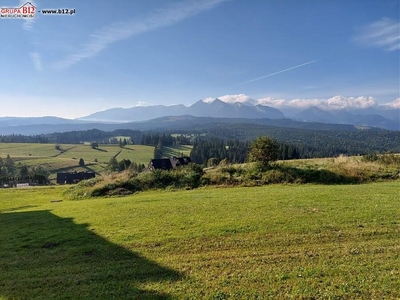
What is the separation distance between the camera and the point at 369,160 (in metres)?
24.7

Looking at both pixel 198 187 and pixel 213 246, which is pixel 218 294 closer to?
pixel 213 246

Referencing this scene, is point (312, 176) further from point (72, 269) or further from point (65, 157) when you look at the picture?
point (65, 157)

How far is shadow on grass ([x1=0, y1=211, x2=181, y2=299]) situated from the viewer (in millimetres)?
5832

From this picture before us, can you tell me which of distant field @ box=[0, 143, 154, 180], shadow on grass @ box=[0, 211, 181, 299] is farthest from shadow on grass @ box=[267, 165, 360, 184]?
distant field @ box=[0, 143, 154, 180]

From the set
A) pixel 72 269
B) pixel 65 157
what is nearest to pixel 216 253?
pixel 72 269

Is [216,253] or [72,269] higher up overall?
[216,253]

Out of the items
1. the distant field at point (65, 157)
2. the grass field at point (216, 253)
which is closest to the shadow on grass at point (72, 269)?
the grass field at point (216, 253)

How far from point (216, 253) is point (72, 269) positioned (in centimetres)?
372

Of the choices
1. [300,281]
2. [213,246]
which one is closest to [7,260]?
[213,246]

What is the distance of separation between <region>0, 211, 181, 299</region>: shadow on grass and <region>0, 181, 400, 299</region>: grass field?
0.03 meters

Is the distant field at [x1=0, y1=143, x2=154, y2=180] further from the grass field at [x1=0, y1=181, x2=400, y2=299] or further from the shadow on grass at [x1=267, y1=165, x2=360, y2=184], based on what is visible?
the grass field at [x1=0, y1=181, x2=400, y2=299]

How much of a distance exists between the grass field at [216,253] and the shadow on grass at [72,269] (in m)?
0.03

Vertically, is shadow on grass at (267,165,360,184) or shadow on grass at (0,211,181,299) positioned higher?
shadow on grass at (267,165,360,184)

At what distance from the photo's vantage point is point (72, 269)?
6980 millimetres
